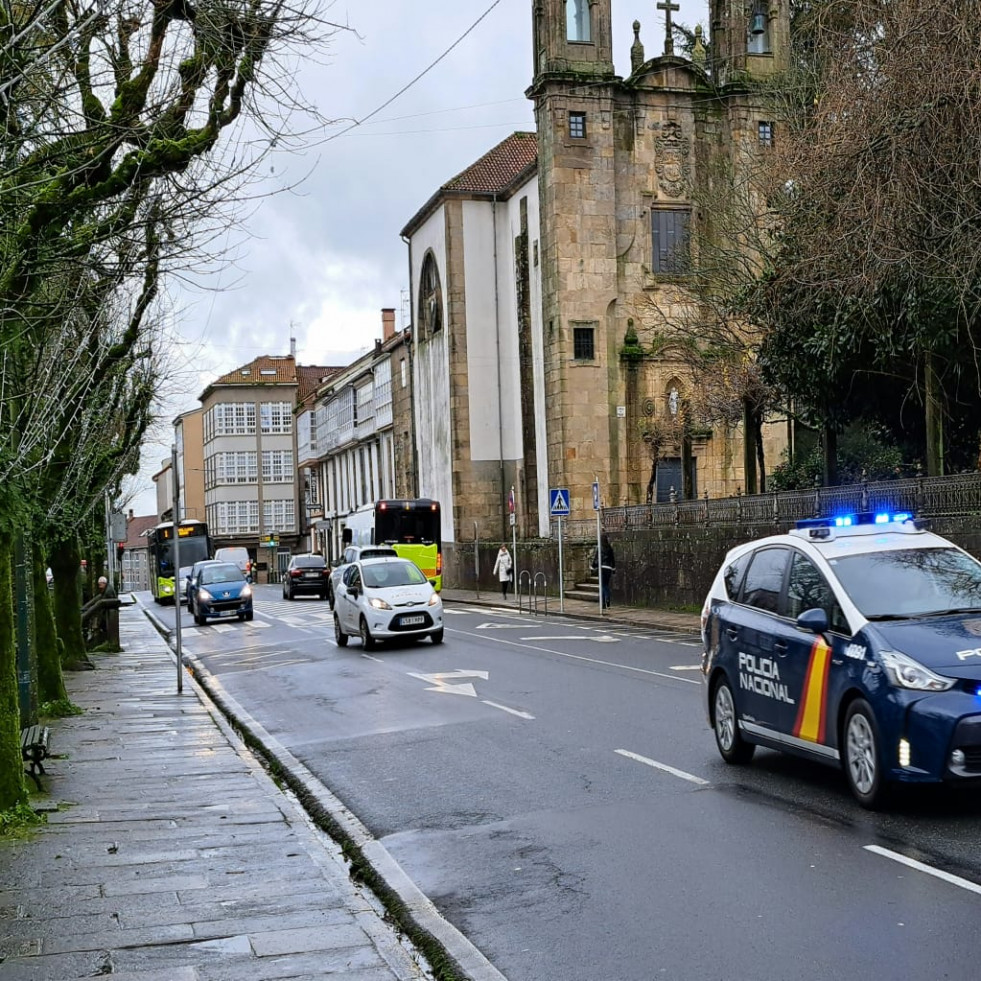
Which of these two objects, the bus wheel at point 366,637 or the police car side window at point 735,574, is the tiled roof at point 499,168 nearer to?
the bus wheel at point 366,637

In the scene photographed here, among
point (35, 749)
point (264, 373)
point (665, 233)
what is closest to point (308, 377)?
point (264, 373)

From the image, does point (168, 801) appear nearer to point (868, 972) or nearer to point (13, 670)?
point (13, 670)

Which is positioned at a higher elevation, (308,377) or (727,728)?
(308,377)

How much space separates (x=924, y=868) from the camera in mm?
7352

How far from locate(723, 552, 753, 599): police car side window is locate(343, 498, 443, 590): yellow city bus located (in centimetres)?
3637

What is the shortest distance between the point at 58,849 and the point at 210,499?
12365cm

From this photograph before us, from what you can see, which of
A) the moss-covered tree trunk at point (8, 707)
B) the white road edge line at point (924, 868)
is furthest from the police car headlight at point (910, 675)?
the moss-covered tree trunk at point (8, 707)

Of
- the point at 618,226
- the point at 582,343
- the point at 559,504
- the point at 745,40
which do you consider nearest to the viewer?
the point at 559,504

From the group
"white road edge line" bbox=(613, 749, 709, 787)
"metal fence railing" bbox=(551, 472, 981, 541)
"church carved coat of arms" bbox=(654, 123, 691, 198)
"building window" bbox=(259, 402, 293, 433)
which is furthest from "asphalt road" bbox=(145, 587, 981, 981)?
"building window" bbox=(259, 402, 293, 433)

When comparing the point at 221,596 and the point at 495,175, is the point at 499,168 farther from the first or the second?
the point at 221,596

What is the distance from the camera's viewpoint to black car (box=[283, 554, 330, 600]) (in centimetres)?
5953

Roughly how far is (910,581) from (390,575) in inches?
724

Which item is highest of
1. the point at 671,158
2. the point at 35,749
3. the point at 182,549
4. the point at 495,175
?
the point at 495,175

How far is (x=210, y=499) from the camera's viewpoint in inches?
5138
